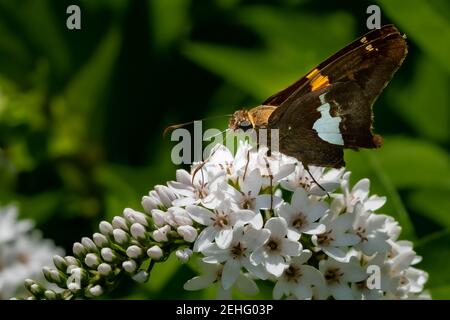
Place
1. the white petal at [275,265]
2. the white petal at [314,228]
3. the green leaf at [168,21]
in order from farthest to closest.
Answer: the green leaf at [168,21], the white petal at [314,228], the white petal at [275,265]

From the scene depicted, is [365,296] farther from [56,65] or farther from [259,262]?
A: [56,65]

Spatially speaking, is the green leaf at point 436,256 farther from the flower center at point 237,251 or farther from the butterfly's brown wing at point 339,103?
the flower center at point 237,251

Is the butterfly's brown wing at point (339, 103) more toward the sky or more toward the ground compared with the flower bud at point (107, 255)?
more toward the sky

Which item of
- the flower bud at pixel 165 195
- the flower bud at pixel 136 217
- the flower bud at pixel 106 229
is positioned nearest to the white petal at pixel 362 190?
the flower bud at pixel 165 195

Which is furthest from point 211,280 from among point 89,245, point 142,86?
point 142,86

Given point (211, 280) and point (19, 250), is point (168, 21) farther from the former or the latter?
point (211, 280)

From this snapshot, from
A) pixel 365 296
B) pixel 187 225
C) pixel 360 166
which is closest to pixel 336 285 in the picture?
pixel 365 296
